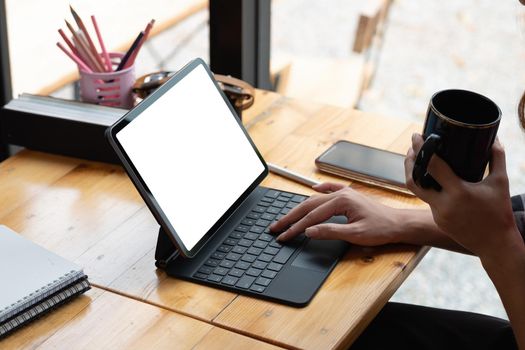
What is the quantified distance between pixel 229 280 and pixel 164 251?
11cm

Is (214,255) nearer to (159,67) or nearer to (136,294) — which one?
(136,294)

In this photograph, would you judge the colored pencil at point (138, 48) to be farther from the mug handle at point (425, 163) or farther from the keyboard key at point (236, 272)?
the mug handle at point (425, 163)

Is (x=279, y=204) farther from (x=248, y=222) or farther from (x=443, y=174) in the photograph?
(x=443, y=174)

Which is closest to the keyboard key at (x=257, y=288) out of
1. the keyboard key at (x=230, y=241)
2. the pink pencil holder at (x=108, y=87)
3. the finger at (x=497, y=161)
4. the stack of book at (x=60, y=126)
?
the keyboard key at (x=230, y=241)

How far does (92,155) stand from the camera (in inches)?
57.6

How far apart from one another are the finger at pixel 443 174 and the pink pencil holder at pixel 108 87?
0.70 m

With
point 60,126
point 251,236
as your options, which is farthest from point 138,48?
point 251,236

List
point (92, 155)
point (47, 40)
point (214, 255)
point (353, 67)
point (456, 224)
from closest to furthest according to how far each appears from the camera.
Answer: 1. point (456, 224)
2. point (214, 255)
3. point (92, 155)
4. point (47, 40)
5. point (353, 67)

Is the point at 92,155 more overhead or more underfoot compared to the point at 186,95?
more underfoot

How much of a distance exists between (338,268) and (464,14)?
5.48 ft

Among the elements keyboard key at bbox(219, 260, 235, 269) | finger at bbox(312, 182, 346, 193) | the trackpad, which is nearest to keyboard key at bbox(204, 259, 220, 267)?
keyboard key at bbox(219, 260, 235, 269)

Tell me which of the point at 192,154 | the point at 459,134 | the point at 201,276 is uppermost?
the point at 459,134

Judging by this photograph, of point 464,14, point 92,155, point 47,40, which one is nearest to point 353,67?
point 464,14

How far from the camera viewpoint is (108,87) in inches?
60.1
